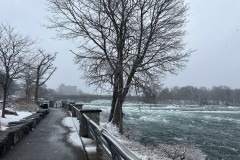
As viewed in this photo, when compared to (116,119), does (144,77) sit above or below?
above

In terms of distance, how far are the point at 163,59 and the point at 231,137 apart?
39.9 feet

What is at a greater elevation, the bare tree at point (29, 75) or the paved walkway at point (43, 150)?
the bare tree at point (29, 75)

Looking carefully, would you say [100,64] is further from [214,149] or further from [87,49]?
[214,149]

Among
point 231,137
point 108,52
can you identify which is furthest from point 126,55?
point 231,137

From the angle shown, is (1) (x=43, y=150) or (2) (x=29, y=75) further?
(2) (x=29, y=75)

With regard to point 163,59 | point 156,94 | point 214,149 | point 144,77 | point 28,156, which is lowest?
point 214,149

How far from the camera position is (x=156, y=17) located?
16906 millimetres

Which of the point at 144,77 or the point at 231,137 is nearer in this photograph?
the point at 144,77

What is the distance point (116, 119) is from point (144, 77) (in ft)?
12.4

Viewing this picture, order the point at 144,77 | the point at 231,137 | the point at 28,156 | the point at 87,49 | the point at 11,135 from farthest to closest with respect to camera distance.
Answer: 1. the point at 231,137
2. the point at 87,49
3. the point at 144,77
4. the point at 11,135
5. the point at 28,156

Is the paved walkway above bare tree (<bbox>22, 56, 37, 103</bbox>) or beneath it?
beneath

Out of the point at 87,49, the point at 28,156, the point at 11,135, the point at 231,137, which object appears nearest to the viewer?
the point at 28,156

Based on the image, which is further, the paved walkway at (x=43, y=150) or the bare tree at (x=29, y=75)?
the bare tree at (x=29, y=75)

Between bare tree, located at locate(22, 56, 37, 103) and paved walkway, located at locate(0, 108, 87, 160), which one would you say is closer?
paved walkway, located at locate(0, 108, 87, 160)
